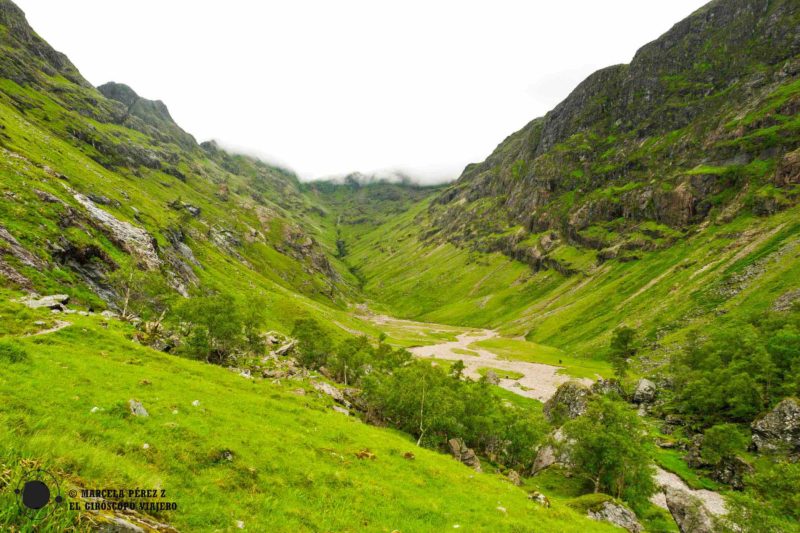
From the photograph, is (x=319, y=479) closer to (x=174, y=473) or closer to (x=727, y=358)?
(x=174, y=473)

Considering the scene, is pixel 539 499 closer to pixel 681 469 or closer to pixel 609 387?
pixel 681 469

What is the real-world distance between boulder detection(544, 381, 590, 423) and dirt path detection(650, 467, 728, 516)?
1537 cm

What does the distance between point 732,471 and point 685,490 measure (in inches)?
507

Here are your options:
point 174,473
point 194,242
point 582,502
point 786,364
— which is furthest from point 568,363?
point 194,242

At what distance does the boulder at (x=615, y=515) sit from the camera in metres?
34.0

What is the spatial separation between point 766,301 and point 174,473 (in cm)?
15552

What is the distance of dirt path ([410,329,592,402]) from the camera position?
116812 mm

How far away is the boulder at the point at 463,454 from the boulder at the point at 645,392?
64666 mm

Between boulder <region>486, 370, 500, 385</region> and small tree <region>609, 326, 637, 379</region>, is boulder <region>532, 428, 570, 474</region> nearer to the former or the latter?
boulder <region>486, 370, 500, 385</region>

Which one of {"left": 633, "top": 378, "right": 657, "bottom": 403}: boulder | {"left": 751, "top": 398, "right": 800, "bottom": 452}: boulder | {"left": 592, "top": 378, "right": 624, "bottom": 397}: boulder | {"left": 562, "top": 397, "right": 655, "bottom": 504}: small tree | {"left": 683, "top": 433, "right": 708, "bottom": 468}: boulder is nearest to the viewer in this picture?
{"left": 562, "top": 397, "right": 655, "bottom": 504}: small tree

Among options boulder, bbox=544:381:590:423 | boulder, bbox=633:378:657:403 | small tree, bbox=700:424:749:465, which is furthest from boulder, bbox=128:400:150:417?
boulder, bbox=633:378:657:403

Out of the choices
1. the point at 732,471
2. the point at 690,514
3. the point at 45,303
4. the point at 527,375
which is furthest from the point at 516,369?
the point at 45,303

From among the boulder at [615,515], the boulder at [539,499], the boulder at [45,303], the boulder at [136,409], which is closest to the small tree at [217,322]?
the boulder at [45,303]

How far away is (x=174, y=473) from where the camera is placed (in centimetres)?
1644
